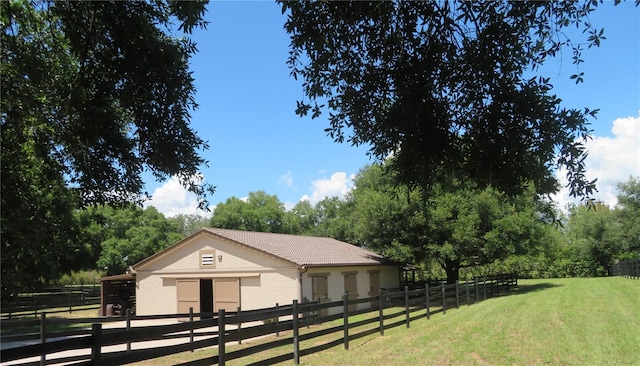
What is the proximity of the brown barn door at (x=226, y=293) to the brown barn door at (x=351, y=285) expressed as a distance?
5.21 metres

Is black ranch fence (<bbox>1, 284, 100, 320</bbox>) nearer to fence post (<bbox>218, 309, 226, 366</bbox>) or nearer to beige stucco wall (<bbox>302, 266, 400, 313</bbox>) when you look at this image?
beige stucco wall (<bbox>302, 266, 400, 313</bbox>)

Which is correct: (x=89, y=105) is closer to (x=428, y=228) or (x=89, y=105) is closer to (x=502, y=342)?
(x=502, y=342)

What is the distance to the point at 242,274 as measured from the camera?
73.1 feet

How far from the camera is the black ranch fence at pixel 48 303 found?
2394cm

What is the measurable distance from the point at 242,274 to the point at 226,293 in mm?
1212

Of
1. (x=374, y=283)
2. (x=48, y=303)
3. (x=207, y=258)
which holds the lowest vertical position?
(x=48, y=303)

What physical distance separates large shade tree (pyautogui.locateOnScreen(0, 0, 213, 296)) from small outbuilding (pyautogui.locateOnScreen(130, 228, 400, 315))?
1593cm

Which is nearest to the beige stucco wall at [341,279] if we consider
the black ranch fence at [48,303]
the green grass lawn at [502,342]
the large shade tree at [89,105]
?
the green grass lawn at [502,342]

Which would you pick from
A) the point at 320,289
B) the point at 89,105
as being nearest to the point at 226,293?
the point at 320,289

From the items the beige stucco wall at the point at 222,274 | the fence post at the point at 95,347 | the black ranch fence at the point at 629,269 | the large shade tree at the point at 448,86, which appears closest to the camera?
the large shade tree at the point at 448,86

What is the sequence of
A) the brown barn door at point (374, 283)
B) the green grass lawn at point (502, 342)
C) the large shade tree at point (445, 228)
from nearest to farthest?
the green grass lawn at point (502, 342)
the brown barn door at point (374, 283)
the large shade tree at point (445, 228)

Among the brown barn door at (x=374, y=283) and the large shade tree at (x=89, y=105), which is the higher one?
the large shade tree at (x=89, y=105)

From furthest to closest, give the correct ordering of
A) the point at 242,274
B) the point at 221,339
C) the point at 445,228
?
1. the point at 445,228
2. the point at 242,274
3. the point at 221,339

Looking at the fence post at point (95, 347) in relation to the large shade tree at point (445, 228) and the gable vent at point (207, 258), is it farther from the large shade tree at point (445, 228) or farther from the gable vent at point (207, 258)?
the large shade tree at point (445, 228)
